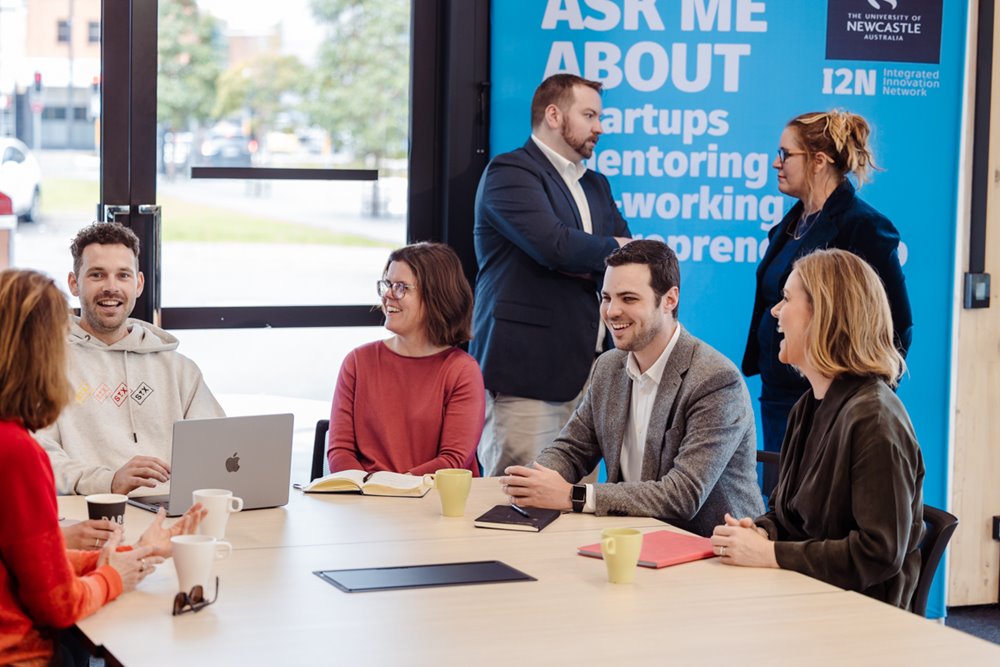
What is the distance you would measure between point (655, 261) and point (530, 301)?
940 millimetres

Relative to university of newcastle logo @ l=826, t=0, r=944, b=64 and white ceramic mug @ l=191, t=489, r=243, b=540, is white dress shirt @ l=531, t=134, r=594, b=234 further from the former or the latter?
white ceramic mug @ l=191, t=489, r=243, b=540

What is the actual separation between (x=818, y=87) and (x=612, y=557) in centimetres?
282

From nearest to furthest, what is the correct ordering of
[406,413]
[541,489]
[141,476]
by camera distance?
[541,489]
[141,476]
[406,413]

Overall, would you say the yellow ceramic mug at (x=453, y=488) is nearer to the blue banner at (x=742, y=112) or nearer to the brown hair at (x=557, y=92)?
the brown hair at (x=557, y=92)

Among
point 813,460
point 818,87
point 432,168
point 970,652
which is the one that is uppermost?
point 818,87

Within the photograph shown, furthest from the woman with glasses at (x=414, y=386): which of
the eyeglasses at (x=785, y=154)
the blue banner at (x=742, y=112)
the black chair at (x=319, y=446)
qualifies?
the eyeglasses at (x=785, y=154)

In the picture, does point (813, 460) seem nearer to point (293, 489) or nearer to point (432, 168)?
point (293, 489)

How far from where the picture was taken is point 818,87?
4.57m

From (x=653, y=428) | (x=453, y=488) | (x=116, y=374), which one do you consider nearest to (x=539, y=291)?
(x=653, y=428)

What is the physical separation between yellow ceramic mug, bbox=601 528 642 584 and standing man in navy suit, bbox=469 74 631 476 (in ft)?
6.19

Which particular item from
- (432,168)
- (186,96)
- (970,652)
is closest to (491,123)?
(432,168)

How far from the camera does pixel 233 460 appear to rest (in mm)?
2695

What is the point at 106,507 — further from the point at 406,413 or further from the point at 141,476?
the point at 406,413

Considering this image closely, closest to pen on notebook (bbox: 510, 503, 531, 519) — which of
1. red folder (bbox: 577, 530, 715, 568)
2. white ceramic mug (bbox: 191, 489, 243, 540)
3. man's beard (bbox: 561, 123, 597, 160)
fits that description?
red folder (bbox: 577, 530, 715, 568)
